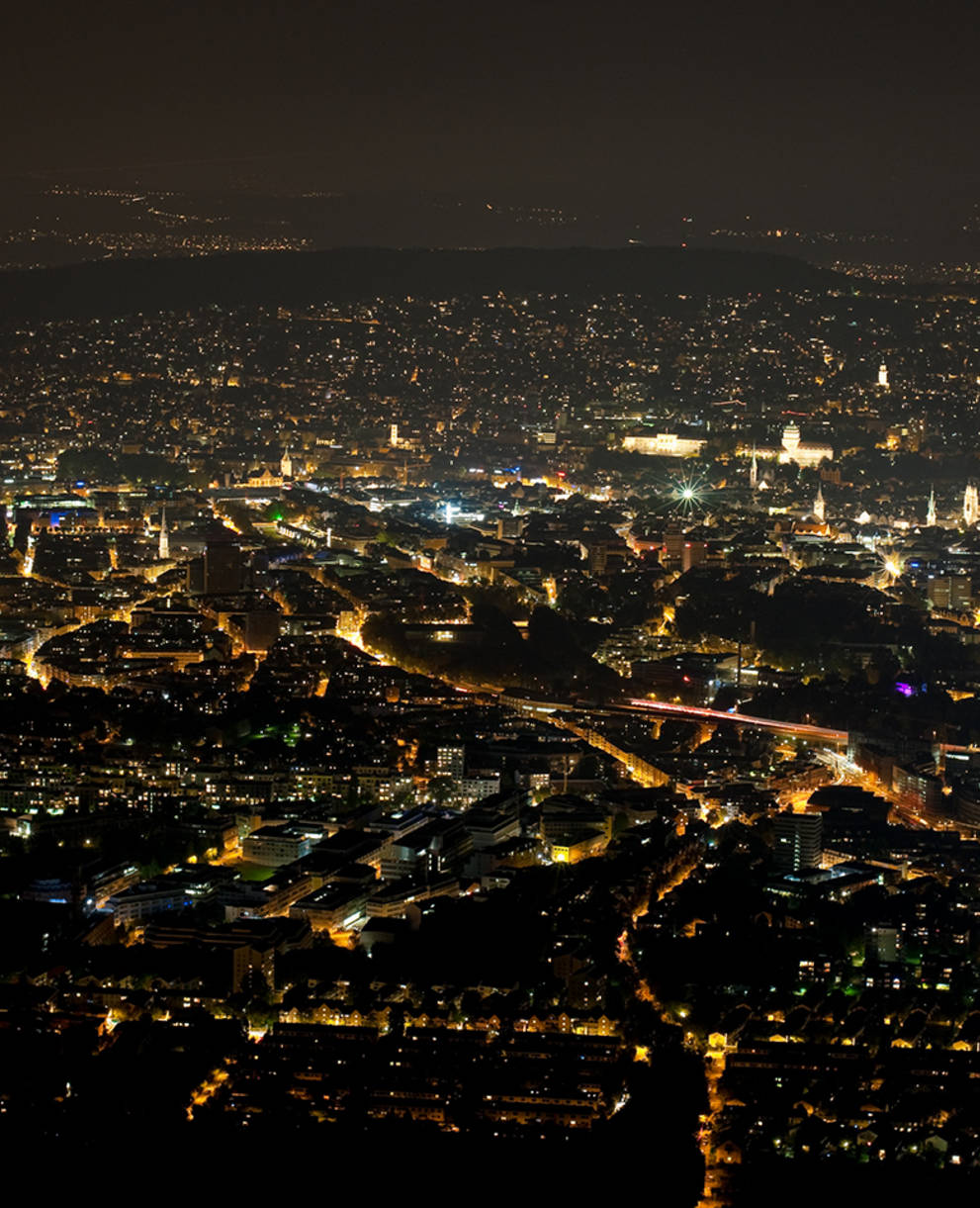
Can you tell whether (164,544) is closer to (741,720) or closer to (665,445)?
→ (741,720)

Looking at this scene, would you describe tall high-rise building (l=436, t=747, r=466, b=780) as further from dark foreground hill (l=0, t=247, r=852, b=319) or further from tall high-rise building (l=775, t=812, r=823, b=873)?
dark foreground hill (l=0, t=247, r=852, b=319)

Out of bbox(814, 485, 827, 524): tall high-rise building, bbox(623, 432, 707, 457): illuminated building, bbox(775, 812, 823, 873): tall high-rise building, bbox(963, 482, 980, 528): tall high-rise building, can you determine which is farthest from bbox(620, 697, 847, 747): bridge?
bbox(623, 432, 707, 457): illuminated building

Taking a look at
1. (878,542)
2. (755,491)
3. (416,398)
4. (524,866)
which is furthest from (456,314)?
(524,866)

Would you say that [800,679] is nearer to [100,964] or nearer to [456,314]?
[100,964]

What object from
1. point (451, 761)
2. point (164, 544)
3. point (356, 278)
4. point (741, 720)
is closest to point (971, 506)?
point (164, 544)

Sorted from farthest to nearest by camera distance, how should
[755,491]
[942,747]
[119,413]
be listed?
1. [119,413]
2. [755,491]
3. [942,747]
